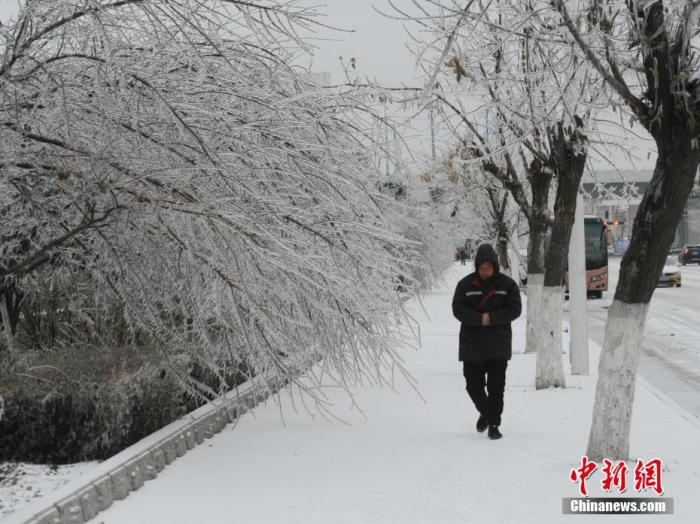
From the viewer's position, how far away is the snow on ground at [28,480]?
644 centimetres

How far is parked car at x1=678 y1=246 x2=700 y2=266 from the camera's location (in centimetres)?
7312

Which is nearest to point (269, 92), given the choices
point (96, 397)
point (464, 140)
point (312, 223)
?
point (312, 223)

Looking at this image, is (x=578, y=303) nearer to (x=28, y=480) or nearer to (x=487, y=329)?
(x=487, y=329)

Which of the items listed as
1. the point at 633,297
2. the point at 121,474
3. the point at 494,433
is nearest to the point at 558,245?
the point at 494,433

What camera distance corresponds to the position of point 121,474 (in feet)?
20.8

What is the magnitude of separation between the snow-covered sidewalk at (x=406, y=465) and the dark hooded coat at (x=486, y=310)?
740 millimetres

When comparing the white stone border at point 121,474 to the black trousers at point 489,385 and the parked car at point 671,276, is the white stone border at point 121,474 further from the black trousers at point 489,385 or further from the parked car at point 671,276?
the parked car at point 671,276

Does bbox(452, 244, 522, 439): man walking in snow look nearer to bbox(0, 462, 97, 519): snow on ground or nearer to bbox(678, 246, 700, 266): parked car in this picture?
bbox(0, 462, 97, 519): snow on ground

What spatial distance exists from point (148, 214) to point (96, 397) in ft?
7.52

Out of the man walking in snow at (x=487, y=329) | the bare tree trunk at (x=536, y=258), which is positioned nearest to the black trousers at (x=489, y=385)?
the man walking in snow at (x=487, y=329)

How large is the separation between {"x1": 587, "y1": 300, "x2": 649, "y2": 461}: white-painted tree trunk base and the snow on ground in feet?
12.1

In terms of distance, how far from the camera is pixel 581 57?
7.69 meters

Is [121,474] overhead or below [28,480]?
overhead
